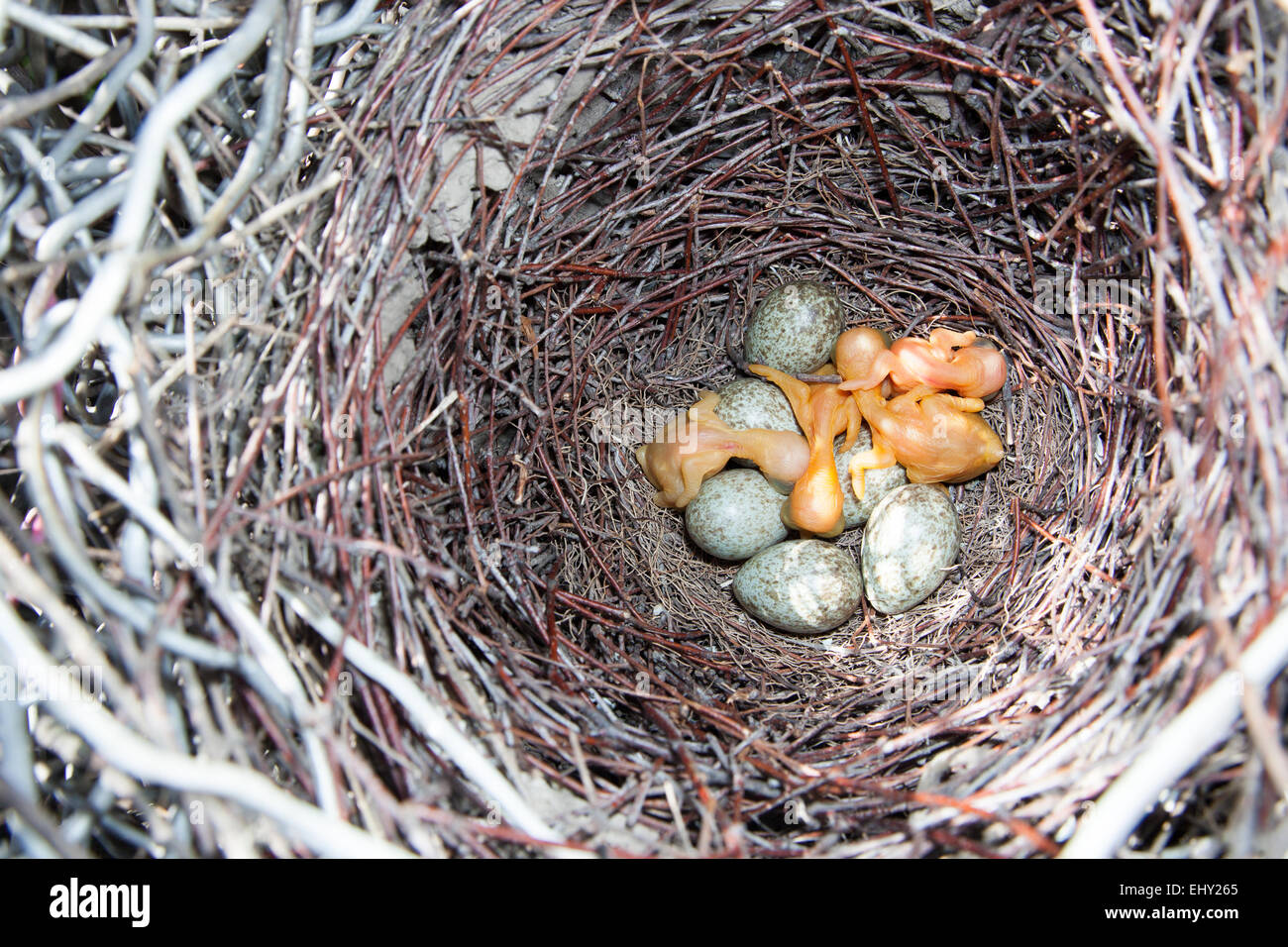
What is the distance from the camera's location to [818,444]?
7.02 feet

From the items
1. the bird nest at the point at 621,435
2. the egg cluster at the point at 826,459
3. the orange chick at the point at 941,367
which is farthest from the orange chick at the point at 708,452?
the orange chick at the point at 941,367

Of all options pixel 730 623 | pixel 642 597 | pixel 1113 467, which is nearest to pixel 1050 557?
pixel 1113 467

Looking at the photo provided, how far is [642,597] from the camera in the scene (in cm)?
213

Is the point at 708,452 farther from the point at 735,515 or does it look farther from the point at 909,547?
the point at 909,547

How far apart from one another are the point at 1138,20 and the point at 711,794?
177 centimetres

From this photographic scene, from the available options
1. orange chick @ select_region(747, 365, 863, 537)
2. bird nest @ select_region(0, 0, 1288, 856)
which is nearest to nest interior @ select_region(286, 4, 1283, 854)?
bird nest @ select_region(0, 0, 1288, 856)

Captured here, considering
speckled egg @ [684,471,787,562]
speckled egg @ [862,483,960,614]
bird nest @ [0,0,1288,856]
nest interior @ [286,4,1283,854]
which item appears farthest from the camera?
speckled egg @ [684,471,787,562]

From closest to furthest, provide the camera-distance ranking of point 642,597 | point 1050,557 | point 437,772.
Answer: point 437,772 < point 1050,557 < point 642,597

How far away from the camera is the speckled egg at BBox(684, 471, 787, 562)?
214cm

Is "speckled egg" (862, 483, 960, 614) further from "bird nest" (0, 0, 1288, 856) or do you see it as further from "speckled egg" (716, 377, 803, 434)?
"speckled egg" (716, 377, 803, 434)

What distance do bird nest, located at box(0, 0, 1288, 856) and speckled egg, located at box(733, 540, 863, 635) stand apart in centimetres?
11

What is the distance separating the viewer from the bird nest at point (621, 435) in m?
1.23
